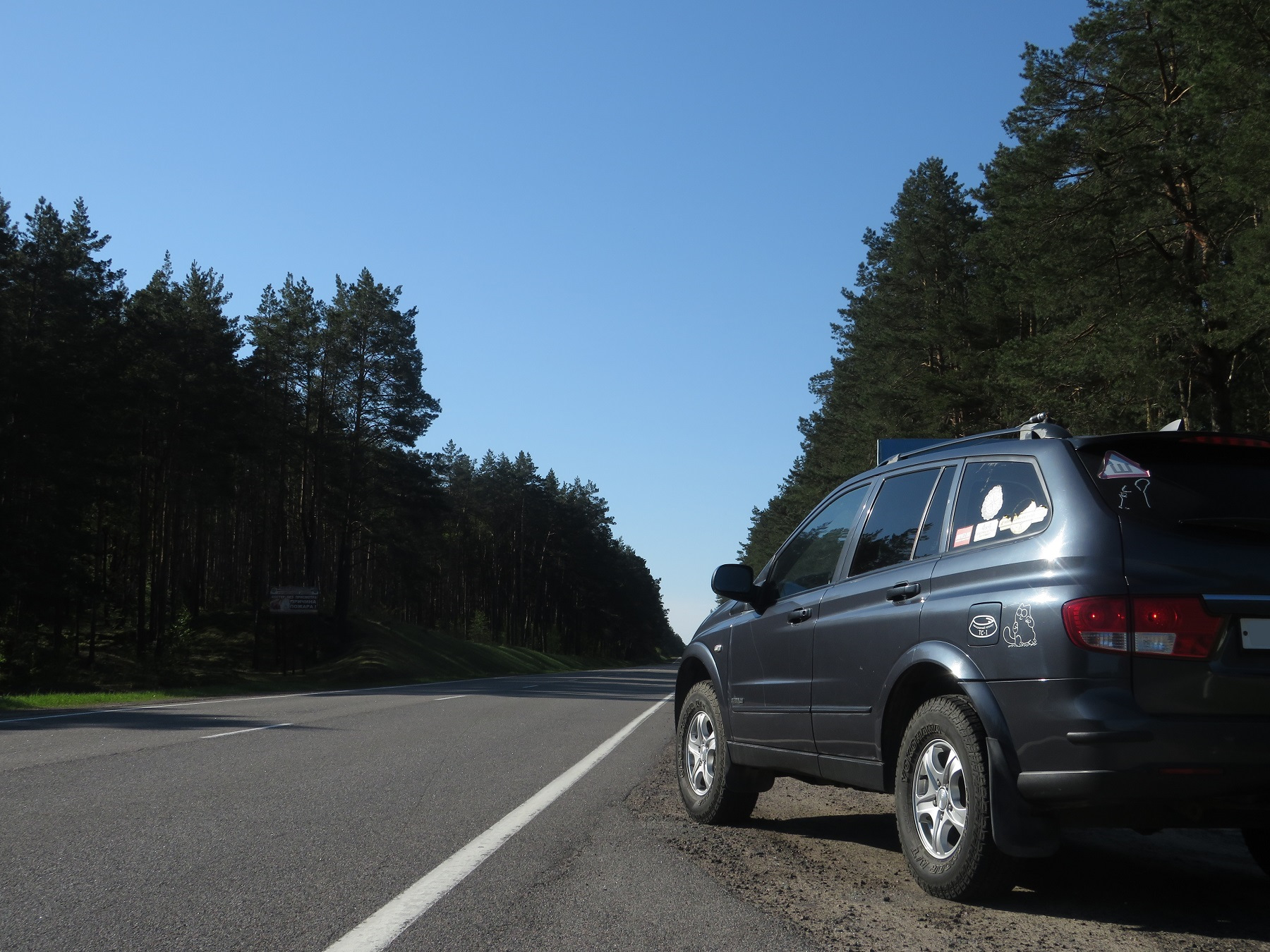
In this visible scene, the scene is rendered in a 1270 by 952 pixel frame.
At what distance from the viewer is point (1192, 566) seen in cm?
427

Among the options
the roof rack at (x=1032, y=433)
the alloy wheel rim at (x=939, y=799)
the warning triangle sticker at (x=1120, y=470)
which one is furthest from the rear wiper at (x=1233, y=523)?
the alloy wheel rim at (x=939, y=799)

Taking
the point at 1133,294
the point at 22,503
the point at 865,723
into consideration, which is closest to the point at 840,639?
the point at 865,723

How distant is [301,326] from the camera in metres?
55.9

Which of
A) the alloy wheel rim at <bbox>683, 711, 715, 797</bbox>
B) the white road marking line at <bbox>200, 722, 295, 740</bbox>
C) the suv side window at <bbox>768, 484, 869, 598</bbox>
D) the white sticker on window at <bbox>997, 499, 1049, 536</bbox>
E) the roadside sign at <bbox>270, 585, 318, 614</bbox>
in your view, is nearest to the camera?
the white sticker on window at <bbox>997, 499, 1049, 536</bbox>

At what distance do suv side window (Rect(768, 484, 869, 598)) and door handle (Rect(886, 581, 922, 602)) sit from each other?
0.82 meters

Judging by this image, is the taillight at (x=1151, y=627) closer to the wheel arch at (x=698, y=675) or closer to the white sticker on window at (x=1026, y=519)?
the white sticker on window at (x=1026, y=519)

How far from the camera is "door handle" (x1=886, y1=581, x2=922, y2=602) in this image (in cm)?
517

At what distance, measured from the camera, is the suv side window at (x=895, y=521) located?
561 centimetres

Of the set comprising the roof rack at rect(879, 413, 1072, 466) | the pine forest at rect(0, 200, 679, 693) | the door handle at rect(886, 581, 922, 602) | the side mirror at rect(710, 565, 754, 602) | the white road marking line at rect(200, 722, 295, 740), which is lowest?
the white road marking line at rect(200, 722, 295, 740)

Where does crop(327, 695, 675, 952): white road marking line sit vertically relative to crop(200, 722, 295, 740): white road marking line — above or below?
below

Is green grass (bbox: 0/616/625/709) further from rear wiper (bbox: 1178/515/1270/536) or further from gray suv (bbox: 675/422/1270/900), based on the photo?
rear wiper (bbox: 1178/515/1270/536)

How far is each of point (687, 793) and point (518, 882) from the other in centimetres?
230

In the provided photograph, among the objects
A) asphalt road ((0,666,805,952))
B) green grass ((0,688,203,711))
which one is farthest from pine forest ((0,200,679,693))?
asphalt road ((0,666,805,952))

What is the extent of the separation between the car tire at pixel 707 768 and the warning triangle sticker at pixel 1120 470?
10.2 ft
